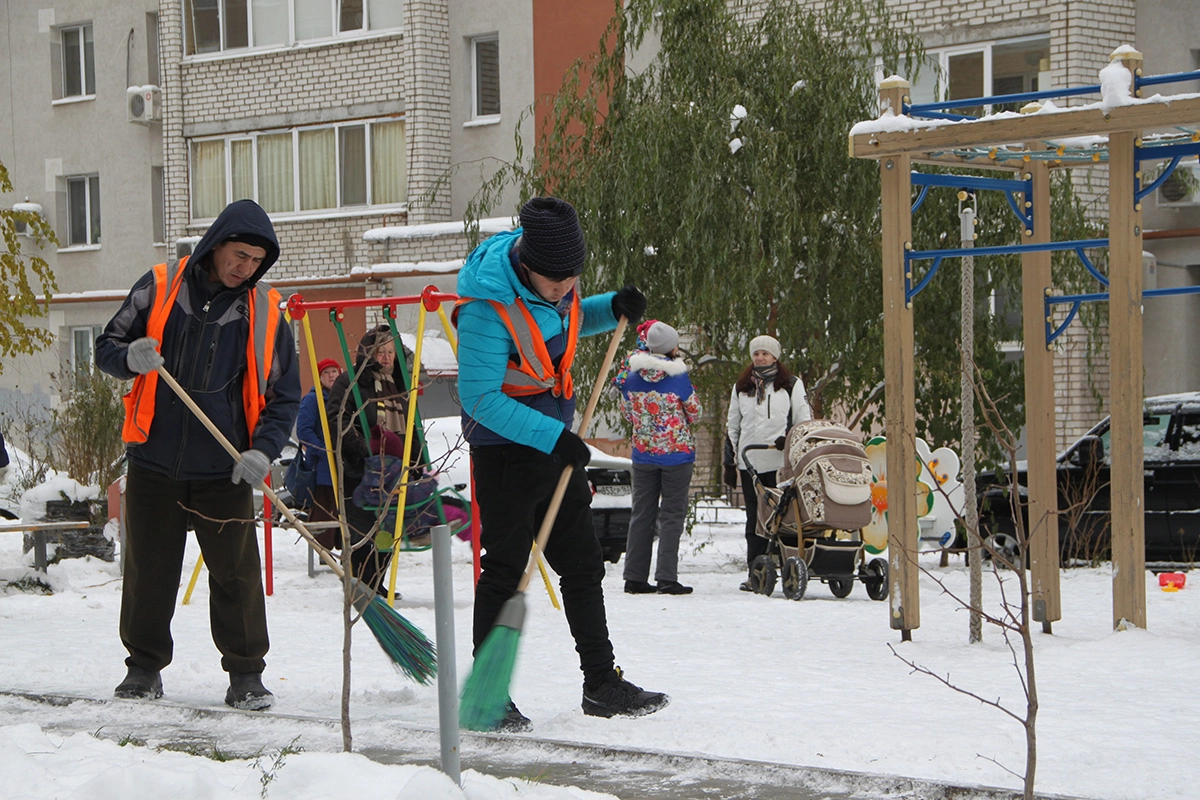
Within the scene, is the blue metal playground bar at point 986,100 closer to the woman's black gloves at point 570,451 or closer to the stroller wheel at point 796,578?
the woman's black gloves at point 570,451

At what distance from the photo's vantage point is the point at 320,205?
25953 mm

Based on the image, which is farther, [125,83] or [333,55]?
[125,83]

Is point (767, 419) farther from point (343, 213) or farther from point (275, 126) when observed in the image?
point (275, 126)

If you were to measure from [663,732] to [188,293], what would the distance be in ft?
8.56

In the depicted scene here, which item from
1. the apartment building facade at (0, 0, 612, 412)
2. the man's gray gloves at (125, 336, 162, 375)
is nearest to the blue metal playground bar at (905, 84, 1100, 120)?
the man's gray gloves at (125, 336, 162, 375)

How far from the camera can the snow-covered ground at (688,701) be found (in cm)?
448

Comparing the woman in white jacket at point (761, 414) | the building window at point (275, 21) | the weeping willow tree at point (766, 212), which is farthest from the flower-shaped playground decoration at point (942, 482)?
the building window at point (275, 21)

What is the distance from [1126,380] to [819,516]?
10.7 ft

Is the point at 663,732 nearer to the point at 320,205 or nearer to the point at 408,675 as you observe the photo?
the point at 408,675

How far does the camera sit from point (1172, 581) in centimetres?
1037

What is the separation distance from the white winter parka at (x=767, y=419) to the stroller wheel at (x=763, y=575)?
2.38ft

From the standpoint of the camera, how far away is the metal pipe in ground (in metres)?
4.18

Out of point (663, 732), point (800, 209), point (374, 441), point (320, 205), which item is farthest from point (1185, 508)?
point (320, 205)

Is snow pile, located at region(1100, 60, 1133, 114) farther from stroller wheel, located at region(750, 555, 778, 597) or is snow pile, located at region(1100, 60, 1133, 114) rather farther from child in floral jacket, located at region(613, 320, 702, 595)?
stroller wheel, located at region(750, 555, 778, 597)
